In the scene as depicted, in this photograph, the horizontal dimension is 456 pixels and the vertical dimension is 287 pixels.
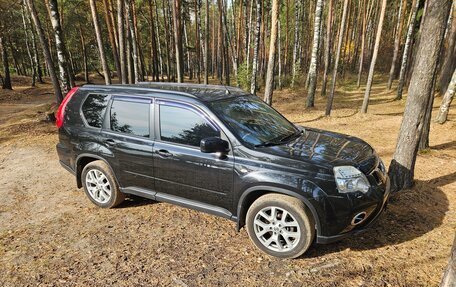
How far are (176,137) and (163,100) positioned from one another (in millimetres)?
585

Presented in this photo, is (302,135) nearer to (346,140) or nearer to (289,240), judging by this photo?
(346,140)

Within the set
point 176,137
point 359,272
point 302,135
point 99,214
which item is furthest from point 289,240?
point 99,214

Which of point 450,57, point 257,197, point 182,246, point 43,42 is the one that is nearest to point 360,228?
point 257,197

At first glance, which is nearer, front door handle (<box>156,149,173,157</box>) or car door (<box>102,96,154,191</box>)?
front door handle (<box>156,149,173,157</box>)

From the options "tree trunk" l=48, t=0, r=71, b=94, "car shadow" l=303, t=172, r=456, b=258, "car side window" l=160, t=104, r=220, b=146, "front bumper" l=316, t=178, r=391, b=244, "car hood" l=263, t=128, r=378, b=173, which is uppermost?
"tree trunk" l=48, t=0, r=71, b=94

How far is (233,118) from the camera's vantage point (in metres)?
3.75

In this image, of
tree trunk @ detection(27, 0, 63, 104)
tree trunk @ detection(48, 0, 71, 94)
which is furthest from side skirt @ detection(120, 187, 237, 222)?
tree trunk @ detection(27, 0, 63, 104)

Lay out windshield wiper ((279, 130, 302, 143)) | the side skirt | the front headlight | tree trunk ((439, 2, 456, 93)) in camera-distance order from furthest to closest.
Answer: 1. tree trunk ((439, 2, 456, 93))
2. windshield wiper ((279, 130, 302, 143))
3. the side skirt
4. the front headlight

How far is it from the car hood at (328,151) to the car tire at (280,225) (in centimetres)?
51

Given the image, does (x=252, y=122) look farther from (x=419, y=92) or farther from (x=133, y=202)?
(x=419, y=92)

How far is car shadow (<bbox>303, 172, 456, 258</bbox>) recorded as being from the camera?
3.55 m

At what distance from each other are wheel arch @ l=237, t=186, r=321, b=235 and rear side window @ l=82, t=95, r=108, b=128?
2.64m

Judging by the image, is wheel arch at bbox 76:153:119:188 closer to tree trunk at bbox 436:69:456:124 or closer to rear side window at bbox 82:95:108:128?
rear side window at bbox 82:95:108:128

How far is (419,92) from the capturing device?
4.41 m
